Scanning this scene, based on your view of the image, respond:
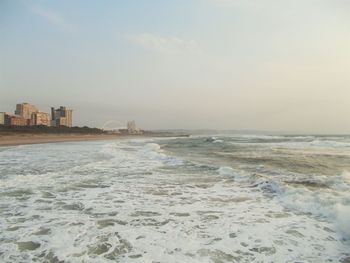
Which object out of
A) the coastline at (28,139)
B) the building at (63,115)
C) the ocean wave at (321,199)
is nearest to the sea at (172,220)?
the ocean wave at (321,199)

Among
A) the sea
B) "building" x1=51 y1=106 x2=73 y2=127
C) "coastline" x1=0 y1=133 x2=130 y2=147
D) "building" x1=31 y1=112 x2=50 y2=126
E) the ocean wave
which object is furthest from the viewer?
"building" x1=51 y1=106 x2=73 y2=127

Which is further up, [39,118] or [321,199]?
[39,118]

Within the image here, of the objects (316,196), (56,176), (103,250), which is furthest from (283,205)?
(56,176)

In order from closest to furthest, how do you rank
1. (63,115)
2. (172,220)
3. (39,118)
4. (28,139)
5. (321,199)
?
(172,220), (321,199), (28,139), (39,118), (63,115)

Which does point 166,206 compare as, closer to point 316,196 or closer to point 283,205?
point 283,205

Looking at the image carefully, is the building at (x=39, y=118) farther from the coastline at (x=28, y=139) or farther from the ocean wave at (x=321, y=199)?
the ocean wave at (x=321, y=199)

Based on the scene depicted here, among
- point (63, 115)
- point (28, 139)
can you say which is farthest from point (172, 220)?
point (63, 115)

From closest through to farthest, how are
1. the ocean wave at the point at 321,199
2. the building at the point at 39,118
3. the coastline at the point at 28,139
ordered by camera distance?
the ocean wave at the point at 321,199
the coastline at the point at 28,139
the building at the point at 39,118

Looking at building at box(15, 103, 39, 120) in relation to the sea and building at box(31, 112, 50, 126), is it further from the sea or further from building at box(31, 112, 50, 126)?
the sea

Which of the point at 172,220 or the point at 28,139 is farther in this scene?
the point at 28,139

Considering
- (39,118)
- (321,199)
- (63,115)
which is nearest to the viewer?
(321,199)

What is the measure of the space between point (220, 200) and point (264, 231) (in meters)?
2.15

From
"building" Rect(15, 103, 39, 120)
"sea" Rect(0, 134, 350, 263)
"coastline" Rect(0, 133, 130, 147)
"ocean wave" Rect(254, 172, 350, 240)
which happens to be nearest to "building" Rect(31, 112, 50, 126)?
"building" Rect(15, 103, 39, 120)

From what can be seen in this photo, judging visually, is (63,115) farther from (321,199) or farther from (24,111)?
(321,199)
